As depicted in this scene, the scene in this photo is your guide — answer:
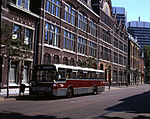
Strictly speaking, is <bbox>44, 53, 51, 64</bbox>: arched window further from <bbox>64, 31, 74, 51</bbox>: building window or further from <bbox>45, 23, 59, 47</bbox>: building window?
<bbox>64, 31, 74, 51</bbox>: building window

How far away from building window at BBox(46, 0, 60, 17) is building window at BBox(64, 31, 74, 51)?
371cm

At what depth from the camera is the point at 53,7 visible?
→ 96.4ft

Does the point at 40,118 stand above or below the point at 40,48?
below

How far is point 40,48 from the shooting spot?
25844 mm

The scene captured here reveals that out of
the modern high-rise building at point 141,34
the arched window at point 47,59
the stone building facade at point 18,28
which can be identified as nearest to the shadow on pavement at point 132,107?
the stone building facade at point 18,28

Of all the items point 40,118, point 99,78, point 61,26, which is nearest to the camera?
point 40,118

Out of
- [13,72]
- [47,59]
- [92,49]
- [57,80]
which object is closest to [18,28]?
[13,72]

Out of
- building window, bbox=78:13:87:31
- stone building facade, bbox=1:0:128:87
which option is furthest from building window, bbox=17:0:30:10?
building window, bbox=78:13:87:31

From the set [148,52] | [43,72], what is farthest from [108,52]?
[148,52]

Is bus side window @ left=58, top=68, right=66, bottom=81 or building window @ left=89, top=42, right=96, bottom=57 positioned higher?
building window @ left=89, top=42, right=96, bottom=57

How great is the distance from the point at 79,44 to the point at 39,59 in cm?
1247

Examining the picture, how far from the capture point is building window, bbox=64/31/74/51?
105 feet

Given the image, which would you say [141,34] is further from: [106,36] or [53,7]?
[53,7]

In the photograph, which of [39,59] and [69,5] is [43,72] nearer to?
[39,59]
